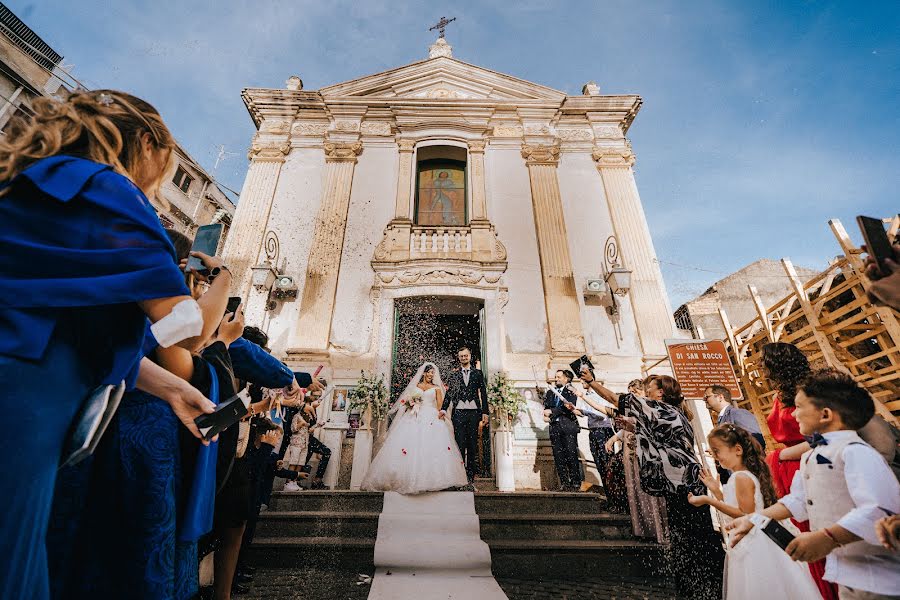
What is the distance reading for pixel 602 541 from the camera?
3.89 m

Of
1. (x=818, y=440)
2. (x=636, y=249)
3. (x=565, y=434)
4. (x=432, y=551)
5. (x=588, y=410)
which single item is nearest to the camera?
(x=818, y=440)

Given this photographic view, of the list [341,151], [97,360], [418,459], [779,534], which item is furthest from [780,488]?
[341,151]

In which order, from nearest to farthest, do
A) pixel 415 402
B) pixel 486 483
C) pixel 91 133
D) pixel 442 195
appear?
1. pixel 91 133
2. pixel 415 402
3. pixel 486 483
4. pixel 442 195

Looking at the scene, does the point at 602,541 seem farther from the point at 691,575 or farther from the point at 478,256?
the point at 478,256

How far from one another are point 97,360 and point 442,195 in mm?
9063

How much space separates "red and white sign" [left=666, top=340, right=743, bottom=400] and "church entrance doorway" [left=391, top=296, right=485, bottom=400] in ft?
11.0

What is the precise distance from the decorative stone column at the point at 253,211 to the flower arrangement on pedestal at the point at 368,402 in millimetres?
3114

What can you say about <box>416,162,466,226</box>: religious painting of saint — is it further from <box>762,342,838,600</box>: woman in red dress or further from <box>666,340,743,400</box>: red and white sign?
<box>762,342,838,600</box>: woman in red dress

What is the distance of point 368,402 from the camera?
6.62 metres

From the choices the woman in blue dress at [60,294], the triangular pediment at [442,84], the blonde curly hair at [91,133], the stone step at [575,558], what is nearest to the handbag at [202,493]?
the woman in blue dress at [60,294]

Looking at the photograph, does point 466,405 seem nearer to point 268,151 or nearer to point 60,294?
point 60,294

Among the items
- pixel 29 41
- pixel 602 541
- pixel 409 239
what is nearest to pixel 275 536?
pixel 602 541

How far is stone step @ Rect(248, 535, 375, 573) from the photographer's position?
11.8 feet

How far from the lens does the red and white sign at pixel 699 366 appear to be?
6355 mm
